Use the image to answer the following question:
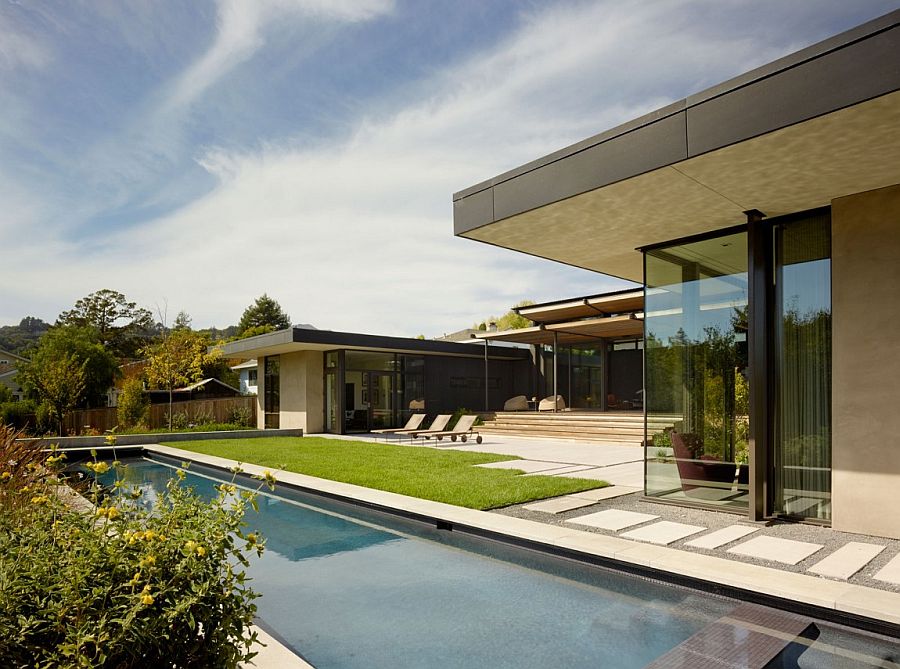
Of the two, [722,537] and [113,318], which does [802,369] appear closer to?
[722,537]

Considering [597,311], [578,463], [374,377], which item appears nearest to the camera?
[578,463]

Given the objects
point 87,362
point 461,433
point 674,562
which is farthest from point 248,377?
point 674,562

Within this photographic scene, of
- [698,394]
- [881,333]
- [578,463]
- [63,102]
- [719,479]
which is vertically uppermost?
[63,102]

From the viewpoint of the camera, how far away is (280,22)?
935cm

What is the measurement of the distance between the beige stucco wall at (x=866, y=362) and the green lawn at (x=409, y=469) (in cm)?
332

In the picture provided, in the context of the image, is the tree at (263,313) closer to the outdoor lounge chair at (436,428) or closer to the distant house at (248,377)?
the distant house at (248,377)

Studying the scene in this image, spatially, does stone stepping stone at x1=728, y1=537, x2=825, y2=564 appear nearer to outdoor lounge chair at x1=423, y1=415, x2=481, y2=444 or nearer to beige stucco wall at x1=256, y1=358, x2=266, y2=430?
outdoor lounge chair at x1=423, y1=415, x2=481, y2=444

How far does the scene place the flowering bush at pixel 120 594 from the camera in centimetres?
191

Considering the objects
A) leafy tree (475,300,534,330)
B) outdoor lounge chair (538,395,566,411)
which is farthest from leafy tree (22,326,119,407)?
leafy tree (475,300,534,330)

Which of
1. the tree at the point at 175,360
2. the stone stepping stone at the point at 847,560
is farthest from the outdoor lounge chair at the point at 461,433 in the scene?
the stone stepping stone at the point at 847,560

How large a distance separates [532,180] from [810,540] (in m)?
4.30

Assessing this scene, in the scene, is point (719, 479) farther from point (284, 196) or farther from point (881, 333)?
point (284, 196)

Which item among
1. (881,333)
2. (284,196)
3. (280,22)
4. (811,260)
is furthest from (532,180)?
(284,196)

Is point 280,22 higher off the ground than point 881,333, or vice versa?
point 280,22
